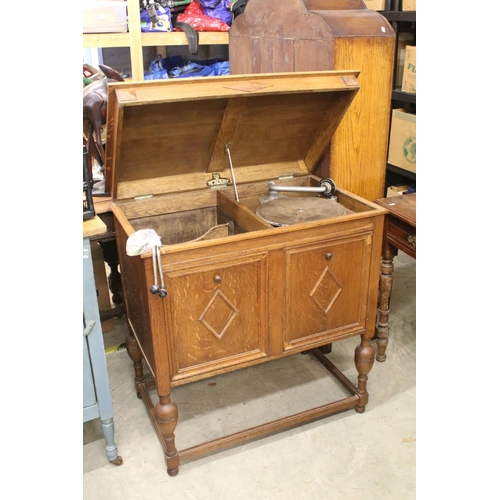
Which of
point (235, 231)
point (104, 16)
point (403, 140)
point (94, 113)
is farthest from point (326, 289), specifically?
point (104, 16)

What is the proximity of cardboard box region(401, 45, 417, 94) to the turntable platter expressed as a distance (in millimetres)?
1602

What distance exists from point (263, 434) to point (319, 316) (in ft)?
1.70

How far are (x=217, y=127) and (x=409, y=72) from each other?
1.86 metres

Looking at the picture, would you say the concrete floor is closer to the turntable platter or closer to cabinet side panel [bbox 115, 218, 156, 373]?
cabinet side panel [bbox 115, 218, 156, 373]

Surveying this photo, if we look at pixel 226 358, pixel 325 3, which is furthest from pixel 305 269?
pixel 325 3

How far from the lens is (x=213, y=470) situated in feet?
6.89

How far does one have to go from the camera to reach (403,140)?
3.67 m

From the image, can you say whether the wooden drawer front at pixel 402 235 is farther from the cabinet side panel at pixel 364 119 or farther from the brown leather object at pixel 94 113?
the brown leather object at pixel 94 113

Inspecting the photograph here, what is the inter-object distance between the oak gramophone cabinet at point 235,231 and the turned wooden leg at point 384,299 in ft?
1.00

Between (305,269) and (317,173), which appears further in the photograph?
(317,173)

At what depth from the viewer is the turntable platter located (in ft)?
6.94

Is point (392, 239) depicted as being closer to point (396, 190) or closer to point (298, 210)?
point (298, 210)

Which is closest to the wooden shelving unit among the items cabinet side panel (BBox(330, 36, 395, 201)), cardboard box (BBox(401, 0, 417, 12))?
cardboard box (BBox(401, 0, 417, 12))
